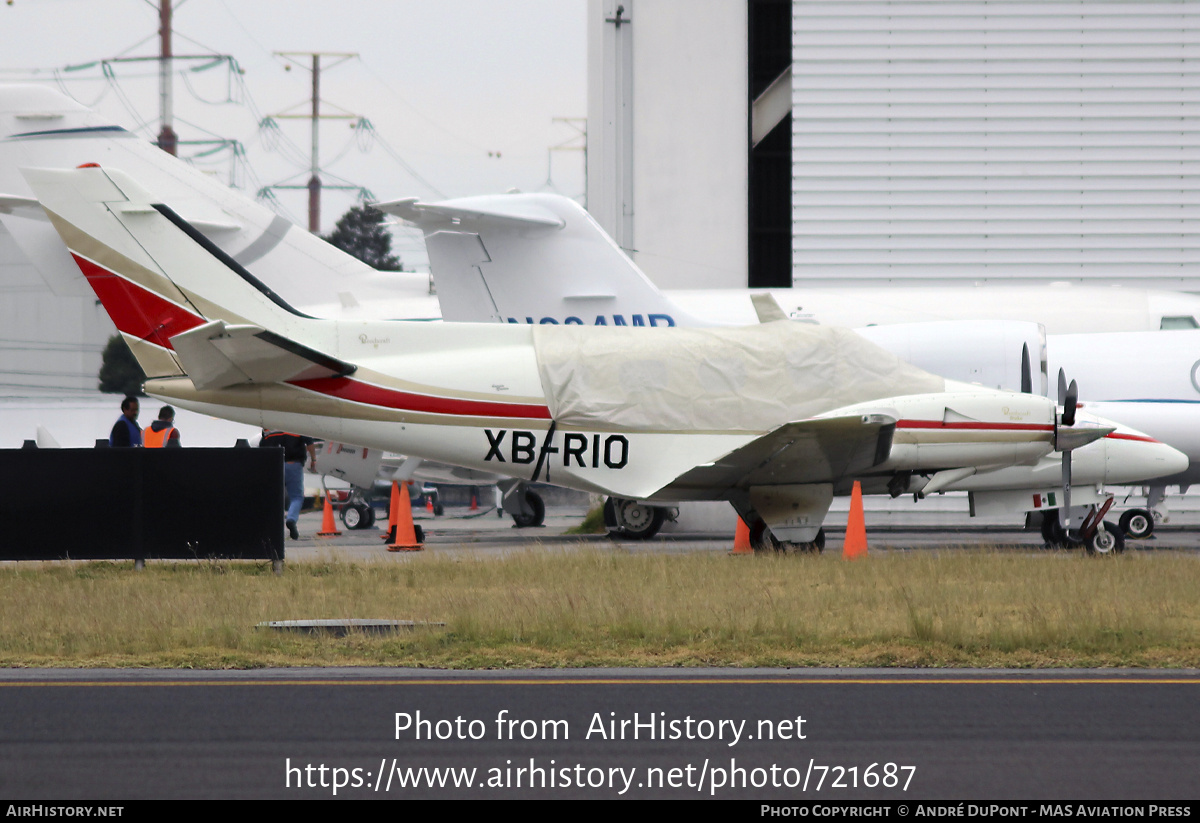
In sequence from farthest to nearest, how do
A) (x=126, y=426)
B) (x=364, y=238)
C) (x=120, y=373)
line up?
(x=364, y=238), (x=120, y=373), (x=126, y=426)

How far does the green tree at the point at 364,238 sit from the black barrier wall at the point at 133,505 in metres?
87.8

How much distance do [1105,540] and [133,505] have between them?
1152 centimetres

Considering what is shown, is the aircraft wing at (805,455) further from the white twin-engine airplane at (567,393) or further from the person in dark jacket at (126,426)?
the person in dark jacket at (126,426)

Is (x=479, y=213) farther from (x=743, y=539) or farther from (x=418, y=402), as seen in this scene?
(x=743, y=539)

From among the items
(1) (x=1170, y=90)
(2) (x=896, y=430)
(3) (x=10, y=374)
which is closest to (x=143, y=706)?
(2) (x=896, y=430)

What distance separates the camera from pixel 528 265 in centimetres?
1942

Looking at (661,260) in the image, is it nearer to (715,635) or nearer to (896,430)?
(896,430)

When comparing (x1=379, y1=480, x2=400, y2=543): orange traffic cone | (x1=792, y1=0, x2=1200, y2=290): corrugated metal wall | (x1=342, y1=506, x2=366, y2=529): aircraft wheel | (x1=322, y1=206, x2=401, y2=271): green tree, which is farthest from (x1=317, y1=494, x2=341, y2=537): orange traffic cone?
(x1=322, y1=206, x2=401, y2=271): green tree

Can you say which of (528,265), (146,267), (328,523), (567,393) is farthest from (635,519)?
(146,267)

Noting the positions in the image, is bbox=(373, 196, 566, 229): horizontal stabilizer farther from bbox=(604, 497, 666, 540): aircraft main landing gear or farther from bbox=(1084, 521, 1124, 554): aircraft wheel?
bbox=(1084, 521, 1124, 554): aircraft wheel

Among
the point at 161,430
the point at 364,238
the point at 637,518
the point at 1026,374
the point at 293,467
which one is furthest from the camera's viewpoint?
the point at 364,238

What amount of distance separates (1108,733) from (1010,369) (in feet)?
42.3

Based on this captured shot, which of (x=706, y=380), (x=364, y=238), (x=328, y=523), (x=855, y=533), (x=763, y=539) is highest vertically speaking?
A: (x=364, y=238)

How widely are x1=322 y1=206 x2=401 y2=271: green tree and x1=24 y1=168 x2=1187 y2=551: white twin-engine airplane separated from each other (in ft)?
280
